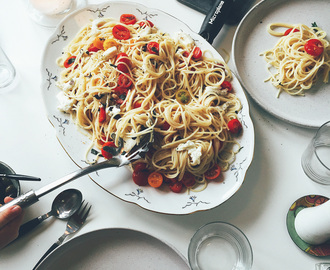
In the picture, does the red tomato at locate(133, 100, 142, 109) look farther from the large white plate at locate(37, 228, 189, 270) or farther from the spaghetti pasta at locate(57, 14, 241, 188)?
the large white plate at locate(37, 228, 189, 270)

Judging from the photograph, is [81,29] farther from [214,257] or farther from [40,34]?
[214,257]

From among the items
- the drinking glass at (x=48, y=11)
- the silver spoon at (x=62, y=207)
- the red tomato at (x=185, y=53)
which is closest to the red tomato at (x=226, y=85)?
the red tomato at (x=185, y=53)

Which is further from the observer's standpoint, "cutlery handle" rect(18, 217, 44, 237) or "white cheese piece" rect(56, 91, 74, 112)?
"white cheese piece" rect(56, 91, 74, 112)

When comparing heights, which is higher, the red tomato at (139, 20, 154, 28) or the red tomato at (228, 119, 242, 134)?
the red tomato at (139, 20, 154, 28)

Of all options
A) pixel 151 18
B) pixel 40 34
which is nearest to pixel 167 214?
pixel 151 18

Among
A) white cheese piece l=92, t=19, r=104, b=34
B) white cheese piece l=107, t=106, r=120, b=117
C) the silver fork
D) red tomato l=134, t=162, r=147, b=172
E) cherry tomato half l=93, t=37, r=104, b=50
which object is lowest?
the silver fork

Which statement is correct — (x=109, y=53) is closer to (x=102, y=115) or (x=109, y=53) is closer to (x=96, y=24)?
(x=96, y=24)

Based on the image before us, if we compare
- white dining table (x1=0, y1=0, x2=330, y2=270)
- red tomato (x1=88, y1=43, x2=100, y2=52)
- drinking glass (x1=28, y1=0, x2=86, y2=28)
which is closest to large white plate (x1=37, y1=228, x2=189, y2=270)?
white dining table (x1=0, y1=0, x2=330, y2=270)
